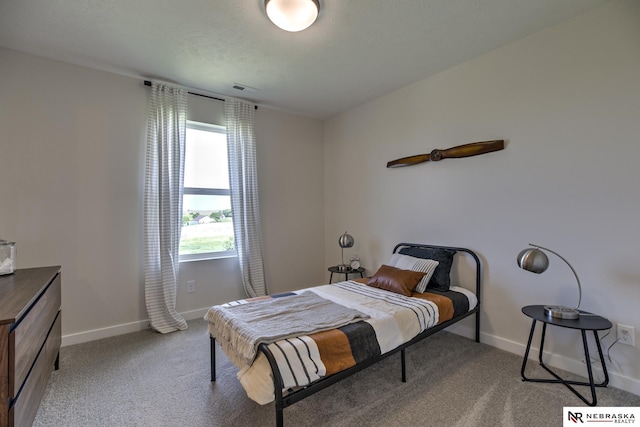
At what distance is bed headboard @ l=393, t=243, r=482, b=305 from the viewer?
2592 millimetres

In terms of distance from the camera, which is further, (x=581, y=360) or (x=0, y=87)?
(x=0, y=87)

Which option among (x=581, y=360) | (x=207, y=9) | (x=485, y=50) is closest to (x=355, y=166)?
(x=485, y=50)

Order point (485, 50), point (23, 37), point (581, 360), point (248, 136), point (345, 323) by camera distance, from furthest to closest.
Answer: point (248, 136), point (485, 50), point (23, 37), point (581, 360), point (345, 323)

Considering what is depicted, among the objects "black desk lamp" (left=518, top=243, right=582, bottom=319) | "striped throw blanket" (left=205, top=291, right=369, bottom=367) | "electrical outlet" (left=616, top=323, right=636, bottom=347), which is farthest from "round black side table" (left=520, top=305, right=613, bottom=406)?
"striped throw blanket" (left=205, top=291, right=369, bottom=367)

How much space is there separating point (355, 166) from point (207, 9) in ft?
7.83

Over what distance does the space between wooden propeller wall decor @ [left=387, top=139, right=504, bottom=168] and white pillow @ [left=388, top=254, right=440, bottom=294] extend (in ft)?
3.32

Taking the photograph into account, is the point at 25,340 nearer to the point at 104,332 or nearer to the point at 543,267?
the point at 104,332

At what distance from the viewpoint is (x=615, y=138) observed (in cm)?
192

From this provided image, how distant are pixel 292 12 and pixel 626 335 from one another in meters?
3.01

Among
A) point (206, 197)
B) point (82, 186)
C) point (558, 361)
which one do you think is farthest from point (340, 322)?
point (82, 186)

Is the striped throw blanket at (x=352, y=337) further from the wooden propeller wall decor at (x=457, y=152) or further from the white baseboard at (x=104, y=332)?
the white baseboard at (x=104, y=332)

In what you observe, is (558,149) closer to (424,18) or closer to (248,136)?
(424,18)

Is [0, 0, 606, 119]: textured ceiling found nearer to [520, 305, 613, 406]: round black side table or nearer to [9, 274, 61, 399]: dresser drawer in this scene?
[9, 274, 61, 399]: dresser drawer

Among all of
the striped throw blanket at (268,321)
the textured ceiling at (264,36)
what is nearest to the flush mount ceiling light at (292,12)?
the textured ceiling at (264,36)
